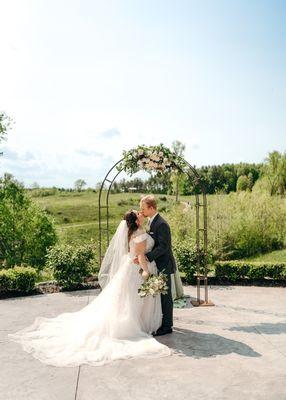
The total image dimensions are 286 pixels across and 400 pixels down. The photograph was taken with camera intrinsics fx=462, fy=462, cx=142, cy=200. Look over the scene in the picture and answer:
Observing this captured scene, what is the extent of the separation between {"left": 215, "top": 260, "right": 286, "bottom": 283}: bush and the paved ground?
12.5 ft

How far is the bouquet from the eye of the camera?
7816 mm

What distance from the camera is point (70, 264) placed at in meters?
12.4

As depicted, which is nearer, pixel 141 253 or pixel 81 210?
pixel 141 253

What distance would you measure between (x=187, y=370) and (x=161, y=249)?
92.2 inches

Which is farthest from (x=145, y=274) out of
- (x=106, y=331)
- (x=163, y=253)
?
(x=106, y=331)

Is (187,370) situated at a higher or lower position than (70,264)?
lower

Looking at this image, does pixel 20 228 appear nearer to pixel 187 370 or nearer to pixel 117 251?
pixel 117 251

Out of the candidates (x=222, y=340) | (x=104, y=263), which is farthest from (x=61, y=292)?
(x=222, y=340)

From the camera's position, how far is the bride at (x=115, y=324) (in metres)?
7.04

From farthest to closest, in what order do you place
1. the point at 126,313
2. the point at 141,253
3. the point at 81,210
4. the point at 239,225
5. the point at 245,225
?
1. the point at 81,210
2. the point at 245,225
3. the point at 239,225
4. the point at 141,253
5. the point at 126,313

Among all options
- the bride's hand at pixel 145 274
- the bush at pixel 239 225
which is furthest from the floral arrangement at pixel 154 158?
the bush at pixel 239 225

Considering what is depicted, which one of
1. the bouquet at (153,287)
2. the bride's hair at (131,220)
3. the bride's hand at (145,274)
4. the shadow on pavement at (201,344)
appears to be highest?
the bride's hair at (131,220)

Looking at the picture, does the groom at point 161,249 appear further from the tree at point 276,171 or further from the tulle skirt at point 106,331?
→ the tree at point 276,171

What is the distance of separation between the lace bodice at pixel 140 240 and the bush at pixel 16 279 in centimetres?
472
